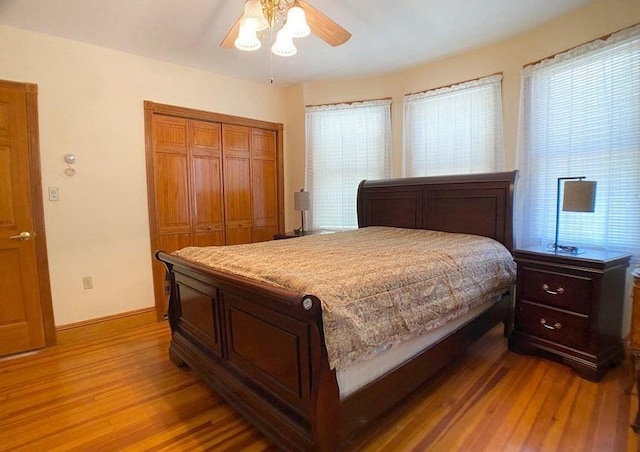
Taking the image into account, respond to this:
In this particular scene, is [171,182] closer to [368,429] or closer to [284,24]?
[284,24]

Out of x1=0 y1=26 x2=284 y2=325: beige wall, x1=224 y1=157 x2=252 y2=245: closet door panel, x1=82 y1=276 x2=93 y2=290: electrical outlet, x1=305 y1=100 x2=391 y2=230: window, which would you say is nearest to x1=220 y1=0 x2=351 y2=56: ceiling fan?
x1=0 y1=26 x2=284 y2=325: beige wall

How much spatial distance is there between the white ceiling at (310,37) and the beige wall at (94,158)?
0.16 m

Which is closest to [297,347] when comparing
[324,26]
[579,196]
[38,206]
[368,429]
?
[368,429]

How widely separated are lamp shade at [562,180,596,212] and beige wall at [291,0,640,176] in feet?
2.75

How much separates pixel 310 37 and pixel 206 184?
194 cm

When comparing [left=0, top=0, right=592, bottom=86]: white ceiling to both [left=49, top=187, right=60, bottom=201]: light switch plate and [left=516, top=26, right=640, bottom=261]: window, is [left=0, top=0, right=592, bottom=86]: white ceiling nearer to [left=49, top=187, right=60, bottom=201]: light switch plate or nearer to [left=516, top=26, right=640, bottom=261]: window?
[left=516, top=26, right=640, bottom=261]: window

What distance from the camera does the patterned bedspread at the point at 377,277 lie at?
143cm

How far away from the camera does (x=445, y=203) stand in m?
3.21

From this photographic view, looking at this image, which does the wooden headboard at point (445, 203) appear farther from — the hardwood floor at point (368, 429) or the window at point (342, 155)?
the hardwood floor at point (368, 429)

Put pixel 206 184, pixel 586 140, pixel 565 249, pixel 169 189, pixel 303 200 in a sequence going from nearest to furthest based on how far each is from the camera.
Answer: pixel 565 249 → pixel 586 140 → pixel 169 189 → pixel 206 184 → pixel 303 200

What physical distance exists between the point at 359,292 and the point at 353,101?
10.4 feet

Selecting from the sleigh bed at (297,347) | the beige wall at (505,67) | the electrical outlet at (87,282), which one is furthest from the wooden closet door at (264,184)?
the electrical outlet at (87,282)

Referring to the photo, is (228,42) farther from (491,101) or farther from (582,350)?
(582,350)

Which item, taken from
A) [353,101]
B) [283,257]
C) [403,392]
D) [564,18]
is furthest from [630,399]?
[353,101]
